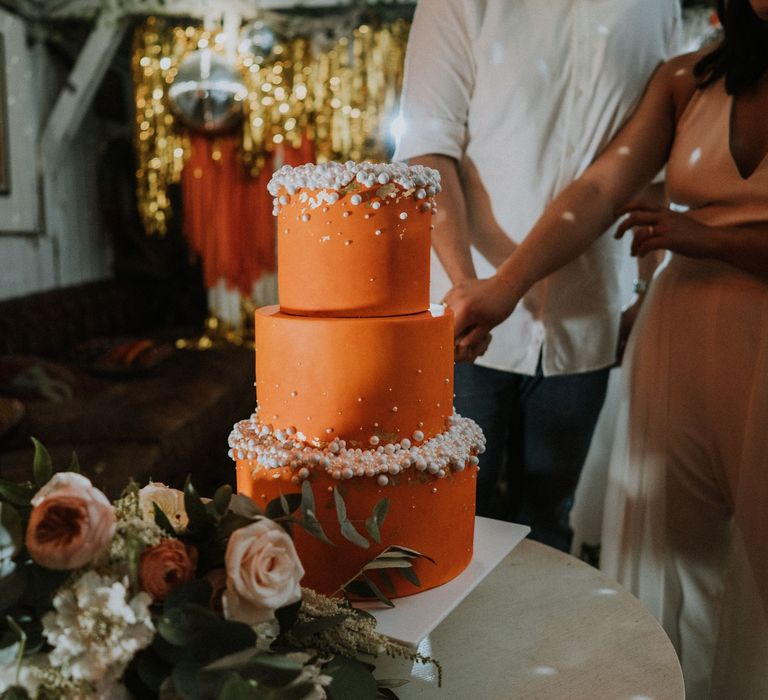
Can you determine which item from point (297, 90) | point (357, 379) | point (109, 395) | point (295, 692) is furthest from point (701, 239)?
point (297, 90)

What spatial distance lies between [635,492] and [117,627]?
1101 millimetres

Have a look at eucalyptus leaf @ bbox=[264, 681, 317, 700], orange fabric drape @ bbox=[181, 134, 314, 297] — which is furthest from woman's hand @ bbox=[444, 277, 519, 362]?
orange fabric drape @ bbox=[181, 134, 314, 297]

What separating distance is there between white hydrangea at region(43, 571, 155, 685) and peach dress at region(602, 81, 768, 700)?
1.04 metres

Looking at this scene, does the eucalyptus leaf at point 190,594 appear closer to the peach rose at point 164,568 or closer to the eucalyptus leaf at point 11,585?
the peach rose at point 164,568

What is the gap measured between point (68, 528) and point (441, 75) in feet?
3.89

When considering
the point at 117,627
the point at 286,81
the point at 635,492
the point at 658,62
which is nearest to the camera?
the point at 117,627

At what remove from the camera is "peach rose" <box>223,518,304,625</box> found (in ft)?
2.15

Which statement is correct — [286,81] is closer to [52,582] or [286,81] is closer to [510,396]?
[510,396]

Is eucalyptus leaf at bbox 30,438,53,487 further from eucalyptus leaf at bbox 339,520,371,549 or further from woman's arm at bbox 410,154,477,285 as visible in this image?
woman's arm at bbox 410,154,477,285

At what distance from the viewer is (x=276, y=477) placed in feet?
3.08

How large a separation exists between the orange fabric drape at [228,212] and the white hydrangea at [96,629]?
3.97 m

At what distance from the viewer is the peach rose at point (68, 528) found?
607mm

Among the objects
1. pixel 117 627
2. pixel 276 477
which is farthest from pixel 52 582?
pixel 276 477

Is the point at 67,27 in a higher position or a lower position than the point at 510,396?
higher
